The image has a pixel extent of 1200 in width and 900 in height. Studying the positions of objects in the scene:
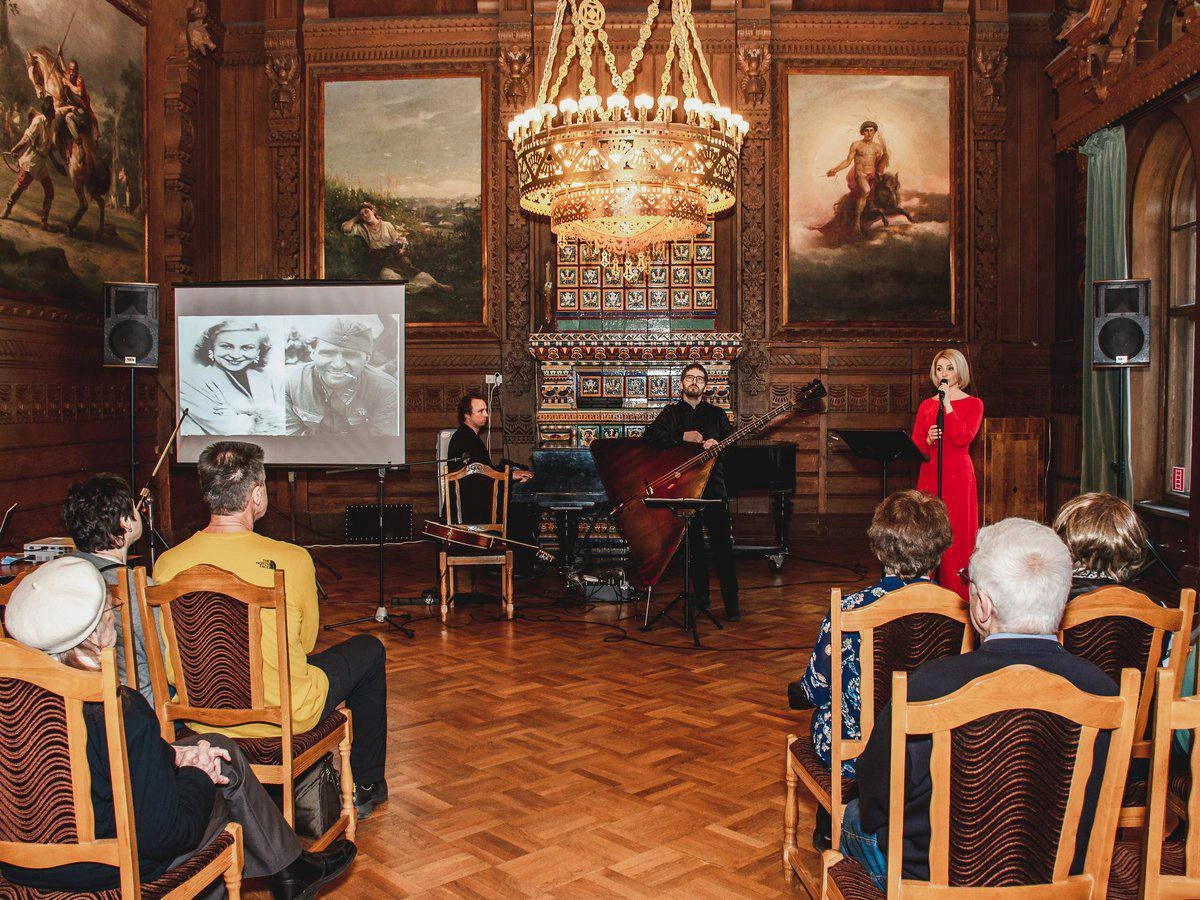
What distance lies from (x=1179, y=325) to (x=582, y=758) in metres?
6.28

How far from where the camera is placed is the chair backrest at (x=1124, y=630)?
245 centimetres

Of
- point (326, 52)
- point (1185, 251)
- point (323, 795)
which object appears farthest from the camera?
point (326, 52)

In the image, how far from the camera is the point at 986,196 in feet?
33.8

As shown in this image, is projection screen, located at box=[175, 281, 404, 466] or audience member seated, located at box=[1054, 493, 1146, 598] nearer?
audience member seated, located at box=[1054, 493, 1146, 598]

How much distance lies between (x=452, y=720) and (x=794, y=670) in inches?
74.5

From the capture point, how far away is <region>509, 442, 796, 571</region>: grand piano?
295 inches

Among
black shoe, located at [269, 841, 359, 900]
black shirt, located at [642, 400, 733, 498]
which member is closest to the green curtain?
black shirt, located at [642, 400, 733, 498]

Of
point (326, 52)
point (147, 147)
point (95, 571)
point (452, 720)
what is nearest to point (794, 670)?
point (452, 720)

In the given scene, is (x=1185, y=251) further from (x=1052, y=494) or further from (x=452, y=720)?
(x=452, y=720)

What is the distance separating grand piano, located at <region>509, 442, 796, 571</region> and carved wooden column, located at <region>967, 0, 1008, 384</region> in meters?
3.35

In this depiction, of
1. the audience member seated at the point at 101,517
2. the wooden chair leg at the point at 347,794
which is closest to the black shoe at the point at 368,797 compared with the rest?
the wooden chair leg at the point at 347,794

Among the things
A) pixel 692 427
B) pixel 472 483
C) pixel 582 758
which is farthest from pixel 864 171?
pixel 582 758

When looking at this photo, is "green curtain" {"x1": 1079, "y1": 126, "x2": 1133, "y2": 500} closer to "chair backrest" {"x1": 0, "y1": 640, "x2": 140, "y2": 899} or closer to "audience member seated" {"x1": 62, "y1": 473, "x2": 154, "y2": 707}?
A: "audience member seated" {"x1": 62, "y1": 473, "x2": 154, "y2": 707}

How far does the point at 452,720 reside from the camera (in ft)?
14.9
